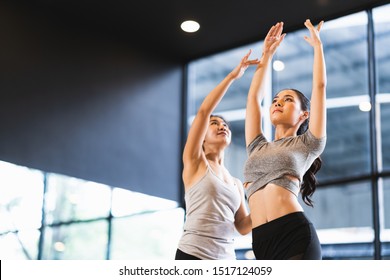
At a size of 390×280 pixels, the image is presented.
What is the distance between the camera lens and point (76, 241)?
17.4ft

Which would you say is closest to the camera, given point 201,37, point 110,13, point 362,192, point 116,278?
point 116,278

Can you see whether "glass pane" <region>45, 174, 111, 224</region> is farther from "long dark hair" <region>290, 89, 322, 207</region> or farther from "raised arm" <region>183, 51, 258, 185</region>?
"long dark hair" <region>290, 89, 322, 207</region>

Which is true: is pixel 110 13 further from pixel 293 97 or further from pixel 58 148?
pixel 293 97

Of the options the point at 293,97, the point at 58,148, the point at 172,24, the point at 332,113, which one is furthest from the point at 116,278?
the point at 172,24

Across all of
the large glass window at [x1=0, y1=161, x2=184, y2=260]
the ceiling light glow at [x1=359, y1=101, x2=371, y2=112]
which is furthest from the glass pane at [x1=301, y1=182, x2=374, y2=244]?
the large glass window at [x1=0, y1=161, x2=184, y2=260]

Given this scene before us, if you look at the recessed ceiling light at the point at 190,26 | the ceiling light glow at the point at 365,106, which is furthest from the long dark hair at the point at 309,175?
the recessed ceiling light at the point at 190,26

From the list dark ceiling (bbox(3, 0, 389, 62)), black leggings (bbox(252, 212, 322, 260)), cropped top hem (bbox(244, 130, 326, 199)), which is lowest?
black leggings (bbox(252, 212, 322, 260))

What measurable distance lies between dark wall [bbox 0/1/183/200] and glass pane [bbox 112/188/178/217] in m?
0.06

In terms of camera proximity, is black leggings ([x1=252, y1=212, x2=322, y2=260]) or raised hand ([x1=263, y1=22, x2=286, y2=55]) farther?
raised hand ([x1=263, y1=22, x2=286, y2=55])

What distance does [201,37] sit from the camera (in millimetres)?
6172

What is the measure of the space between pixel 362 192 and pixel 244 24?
6.15 feet

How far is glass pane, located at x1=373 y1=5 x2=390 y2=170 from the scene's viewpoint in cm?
512

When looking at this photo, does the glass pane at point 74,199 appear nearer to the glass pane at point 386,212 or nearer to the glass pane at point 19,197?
the glass pane at point 19,197

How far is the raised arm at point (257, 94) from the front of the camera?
2.52 m
